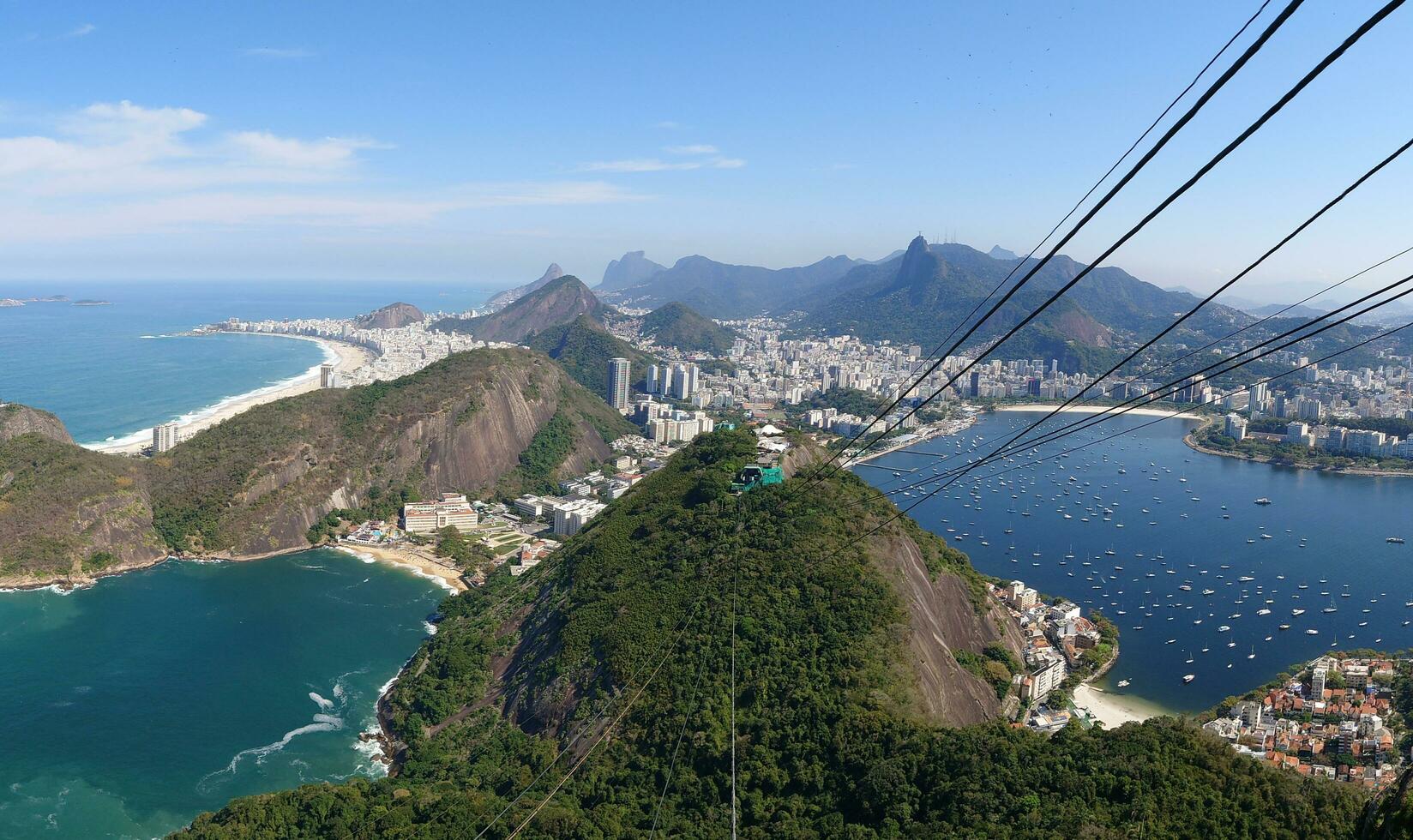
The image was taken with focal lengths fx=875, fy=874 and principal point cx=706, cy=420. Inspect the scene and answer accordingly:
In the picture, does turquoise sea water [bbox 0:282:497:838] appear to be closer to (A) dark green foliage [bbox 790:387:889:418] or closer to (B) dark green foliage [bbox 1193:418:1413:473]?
(A) dark green foliage [bbox 790:387:889:418]

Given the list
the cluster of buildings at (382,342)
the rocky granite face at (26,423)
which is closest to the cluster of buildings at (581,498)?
the rocky granite face at (26,423)

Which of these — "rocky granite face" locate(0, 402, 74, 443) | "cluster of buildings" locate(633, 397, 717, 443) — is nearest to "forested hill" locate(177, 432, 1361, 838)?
"rocky granite face" locate(0, 402, 74, 443)

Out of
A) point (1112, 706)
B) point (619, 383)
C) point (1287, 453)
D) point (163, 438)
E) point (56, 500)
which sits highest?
point (619, 383)

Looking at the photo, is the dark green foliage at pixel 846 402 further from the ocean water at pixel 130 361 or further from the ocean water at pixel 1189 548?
the ocean water at pixel 130 361

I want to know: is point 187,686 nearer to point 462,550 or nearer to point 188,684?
point 188,684

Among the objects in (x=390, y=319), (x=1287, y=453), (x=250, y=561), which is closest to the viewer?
(x=250, y=561)

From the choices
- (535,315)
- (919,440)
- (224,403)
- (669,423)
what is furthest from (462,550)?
(535,315)
